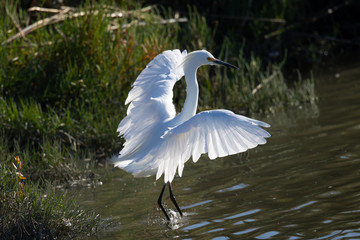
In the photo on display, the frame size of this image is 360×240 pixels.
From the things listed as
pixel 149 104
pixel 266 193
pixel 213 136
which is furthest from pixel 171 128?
pixel 266 193

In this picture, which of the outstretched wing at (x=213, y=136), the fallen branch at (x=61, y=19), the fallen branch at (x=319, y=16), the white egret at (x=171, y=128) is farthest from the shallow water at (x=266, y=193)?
the fallen branch at (x=319, y=16)

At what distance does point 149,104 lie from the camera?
5668 mm

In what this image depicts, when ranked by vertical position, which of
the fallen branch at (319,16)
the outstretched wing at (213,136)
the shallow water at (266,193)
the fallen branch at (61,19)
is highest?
the fallen branch at (61,19)

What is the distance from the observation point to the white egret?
14.1 ft

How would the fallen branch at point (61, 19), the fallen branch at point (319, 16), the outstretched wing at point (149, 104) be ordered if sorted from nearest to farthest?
the outstretched wing at point (149, 104) < the fallen branch at point (61, 19) < the fallen branch at point (319, 16)

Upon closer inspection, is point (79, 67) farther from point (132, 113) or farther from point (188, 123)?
point (188, 123)

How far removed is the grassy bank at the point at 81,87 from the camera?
6.70 meters

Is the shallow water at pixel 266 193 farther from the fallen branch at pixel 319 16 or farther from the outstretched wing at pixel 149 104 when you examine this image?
the fallen branch at pixel 319 16

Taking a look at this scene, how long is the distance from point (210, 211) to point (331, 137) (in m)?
2.41

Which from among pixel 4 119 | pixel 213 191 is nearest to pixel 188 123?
pixel 213 191

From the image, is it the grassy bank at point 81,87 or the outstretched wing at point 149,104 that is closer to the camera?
the outstretched wing at point 149,104

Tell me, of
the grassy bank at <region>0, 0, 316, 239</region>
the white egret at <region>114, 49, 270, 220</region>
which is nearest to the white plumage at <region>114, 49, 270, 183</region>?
the white egret at <region>114, 49, 270, 220</region>

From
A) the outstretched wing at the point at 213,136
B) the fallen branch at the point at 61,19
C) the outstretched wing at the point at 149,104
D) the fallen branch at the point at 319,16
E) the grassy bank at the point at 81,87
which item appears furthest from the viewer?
the fallen branch at the point at 319,16

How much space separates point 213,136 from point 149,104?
1.46m
